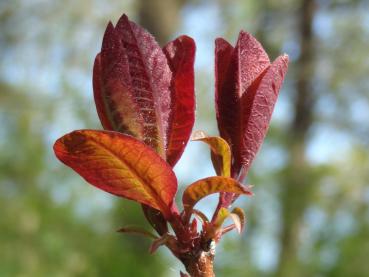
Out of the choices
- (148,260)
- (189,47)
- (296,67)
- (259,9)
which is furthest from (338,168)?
(189,47)

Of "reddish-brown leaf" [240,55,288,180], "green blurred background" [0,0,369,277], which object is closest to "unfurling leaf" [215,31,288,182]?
"reddish-brown leaf" [240,55,288,180]

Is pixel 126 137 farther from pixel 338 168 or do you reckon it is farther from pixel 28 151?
pixel 338 168

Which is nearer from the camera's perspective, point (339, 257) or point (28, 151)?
point (339, 257)

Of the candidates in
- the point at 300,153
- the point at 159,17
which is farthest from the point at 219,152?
the point at 300,153

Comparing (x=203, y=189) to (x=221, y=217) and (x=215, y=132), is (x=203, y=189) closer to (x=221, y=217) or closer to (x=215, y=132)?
(x=221, y=217)

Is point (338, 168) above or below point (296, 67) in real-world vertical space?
below

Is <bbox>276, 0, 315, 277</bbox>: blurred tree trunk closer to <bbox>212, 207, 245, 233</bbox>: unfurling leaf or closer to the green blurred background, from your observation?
the green blurred background

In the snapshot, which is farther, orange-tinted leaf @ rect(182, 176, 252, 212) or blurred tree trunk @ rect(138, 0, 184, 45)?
blurred tree trunk @ rect(138, 0, 184, 45)
